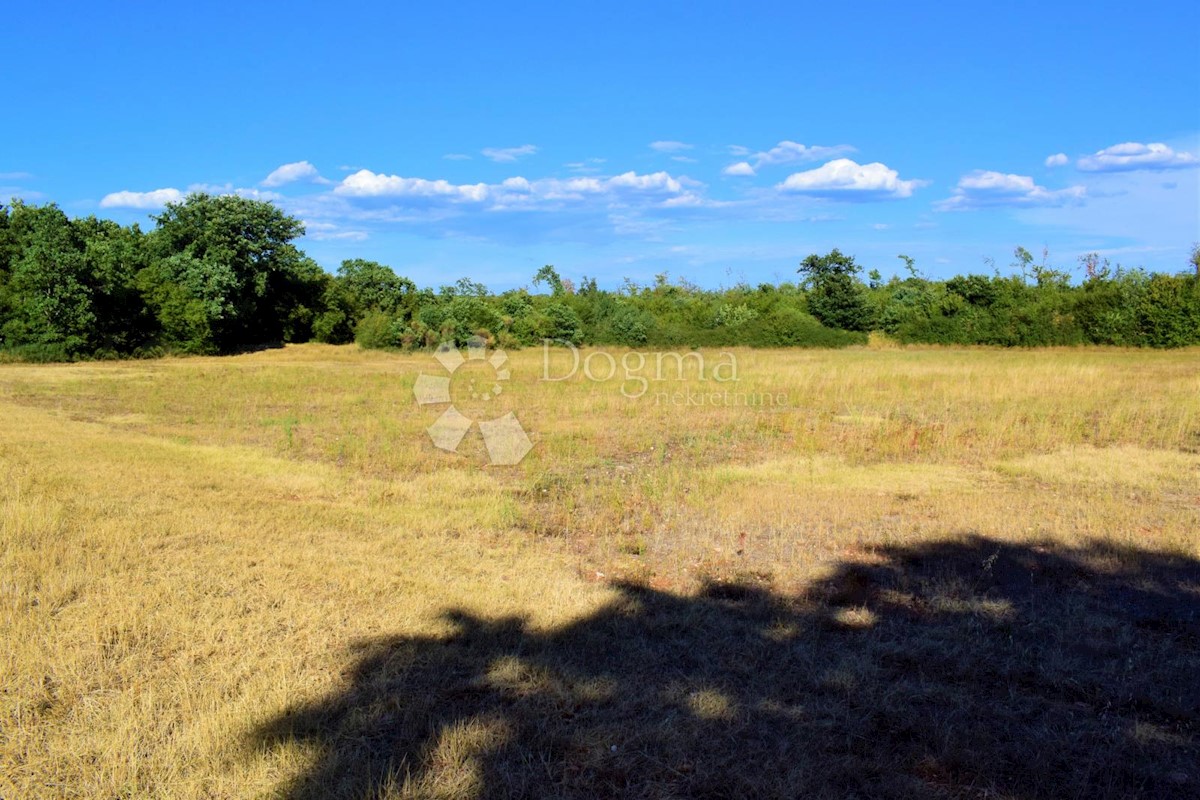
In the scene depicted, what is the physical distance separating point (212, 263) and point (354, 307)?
8.39m

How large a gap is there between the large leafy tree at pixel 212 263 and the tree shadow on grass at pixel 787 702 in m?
27.1

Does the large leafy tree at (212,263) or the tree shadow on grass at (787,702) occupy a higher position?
the large leafy tree at (212,263)

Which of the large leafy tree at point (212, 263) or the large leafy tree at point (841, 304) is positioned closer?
the large leafy tree at point (212, 263)

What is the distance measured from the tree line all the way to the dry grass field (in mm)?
18254

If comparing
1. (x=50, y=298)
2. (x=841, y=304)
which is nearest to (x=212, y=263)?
(x=50, y=298)

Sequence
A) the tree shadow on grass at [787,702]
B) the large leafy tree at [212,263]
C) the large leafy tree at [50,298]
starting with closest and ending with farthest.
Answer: the tree shadow on grass at [787,702] → the large leafy tree at [50,298] → the large leafy tree at [212,263]

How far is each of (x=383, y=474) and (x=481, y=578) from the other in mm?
3613

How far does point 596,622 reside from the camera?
399cm

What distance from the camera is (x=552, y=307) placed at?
31859 mm

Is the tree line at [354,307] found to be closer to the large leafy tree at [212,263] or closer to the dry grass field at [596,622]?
the large leafy tree at [212,263]

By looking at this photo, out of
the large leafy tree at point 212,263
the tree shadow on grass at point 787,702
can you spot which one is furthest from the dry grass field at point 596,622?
the large leafy tree at point 212,263

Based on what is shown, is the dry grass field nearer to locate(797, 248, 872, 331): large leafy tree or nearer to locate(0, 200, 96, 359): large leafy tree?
locate(0, 200, 96, 359): large leafy tree

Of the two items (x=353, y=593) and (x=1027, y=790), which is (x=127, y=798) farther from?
(x=1027, y=790)

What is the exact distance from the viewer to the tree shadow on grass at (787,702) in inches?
104
